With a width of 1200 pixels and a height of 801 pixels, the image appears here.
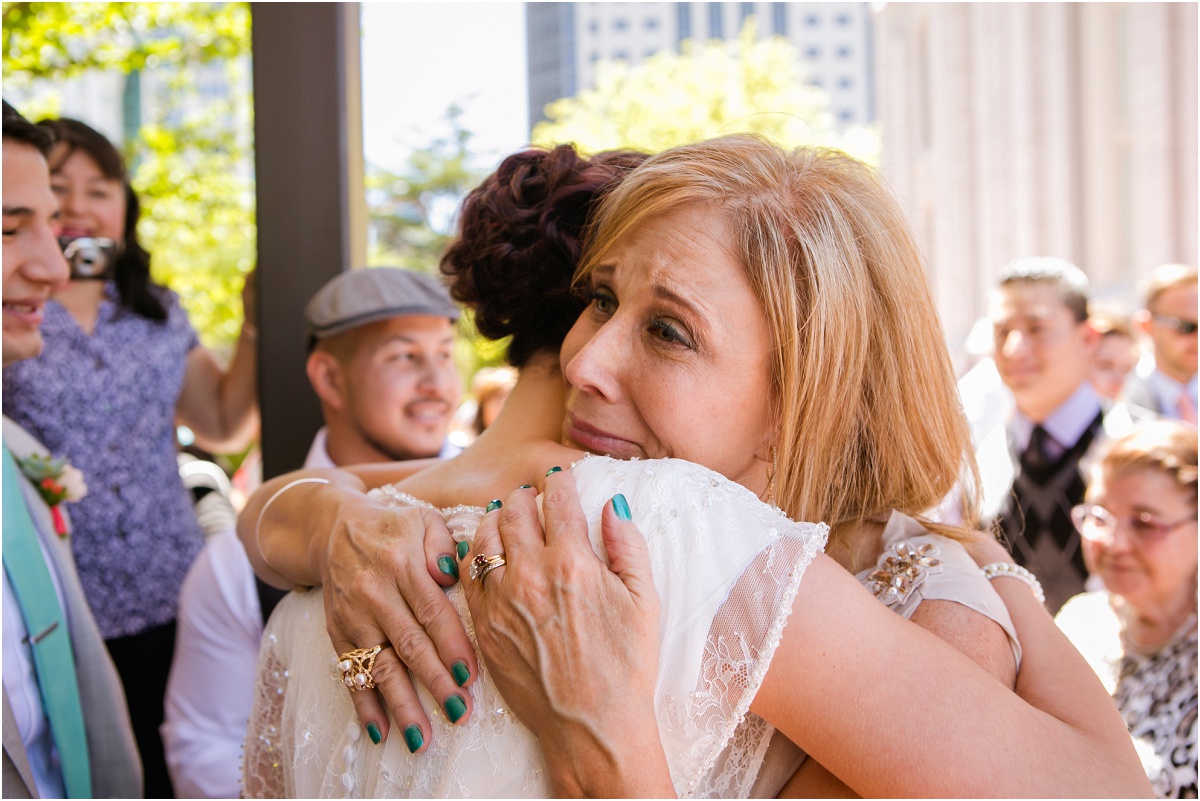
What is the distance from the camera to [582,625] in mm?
1137

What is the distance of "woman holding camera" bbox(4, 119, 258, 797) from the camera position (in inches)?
131

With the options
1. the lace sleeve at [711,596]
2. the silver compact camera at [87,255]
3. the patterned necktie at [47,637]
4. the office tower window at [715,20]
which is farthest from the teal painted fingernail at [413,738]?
the office tower window at [715,20]

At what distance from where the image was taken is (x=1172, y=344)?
5629 mm

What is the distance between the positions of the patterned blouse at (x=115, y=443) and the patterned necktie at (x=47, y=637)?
0.94 m

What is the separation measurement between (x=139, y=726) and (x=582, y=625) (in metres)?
2.86

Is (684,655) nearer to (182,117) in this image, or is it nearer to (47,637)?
(47,637)

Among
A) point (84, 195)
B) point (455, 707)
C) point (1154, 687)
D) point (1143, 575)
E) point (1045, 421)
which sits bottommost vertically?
point (1154, 687)

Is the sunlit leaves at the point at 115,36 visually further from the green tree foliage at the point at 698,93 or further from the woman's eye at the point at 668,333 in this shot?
the green tree foliage at the point at 698,93

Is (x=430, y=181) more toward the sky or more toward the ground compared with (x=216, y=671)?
more toward the sky

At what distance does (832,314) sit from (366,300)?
2.14 m

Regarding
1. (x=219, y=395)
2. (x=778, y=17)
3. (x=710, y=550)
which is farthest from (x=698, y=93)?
(x=710, y=550)

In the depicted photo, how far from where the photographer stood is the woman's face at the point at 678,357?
1.43 metres

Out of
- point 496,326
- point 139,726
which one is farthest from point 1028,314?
point 139,726

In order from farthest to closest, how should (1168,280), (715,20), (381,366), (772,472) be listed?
(715,20) → (1168,280) → (381,366) → (772,472)
